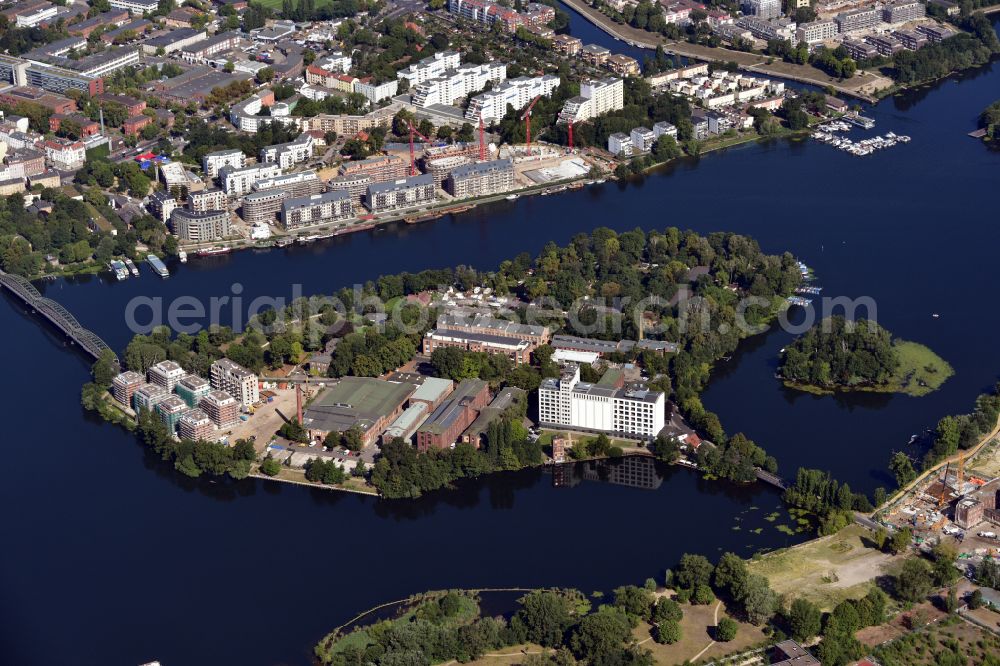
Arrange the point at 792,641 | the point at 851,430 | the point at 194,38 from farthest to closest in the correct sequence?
the point at 194,38
the point at 851,430
the point at 792,641

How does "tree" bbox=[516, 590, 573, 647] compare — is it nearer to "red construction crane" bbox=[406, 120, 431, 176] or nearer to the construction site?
the construction site

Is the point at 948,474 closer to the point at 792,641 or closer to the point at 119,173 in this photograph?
the point at 792,641

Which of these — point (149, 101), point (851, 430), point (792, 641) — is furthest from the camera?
point (149, 101)

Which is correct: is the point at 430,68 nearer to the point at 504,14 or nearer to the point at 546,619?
the point at 504,14

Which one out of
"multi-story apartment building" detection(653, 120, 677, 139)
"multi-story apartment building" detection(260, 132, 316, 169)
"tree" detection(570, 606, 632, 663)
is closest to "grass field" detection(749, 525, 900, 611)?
"tree" detection(570, 606, 632, 663)

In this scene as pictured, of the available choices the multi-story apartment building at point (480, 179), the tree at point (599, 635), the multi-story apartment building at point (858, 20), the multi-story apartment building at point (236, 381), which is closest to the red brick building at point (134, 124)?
the multi-story apartment building at point (480, 179)

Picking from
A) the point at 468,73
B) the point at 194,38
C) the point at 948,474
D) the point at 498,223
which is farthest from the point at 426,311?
the point at 194,38

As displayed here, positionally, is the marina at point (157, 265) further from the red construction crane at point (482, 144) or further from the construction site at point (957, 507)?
the construction site at point (957, 507)
